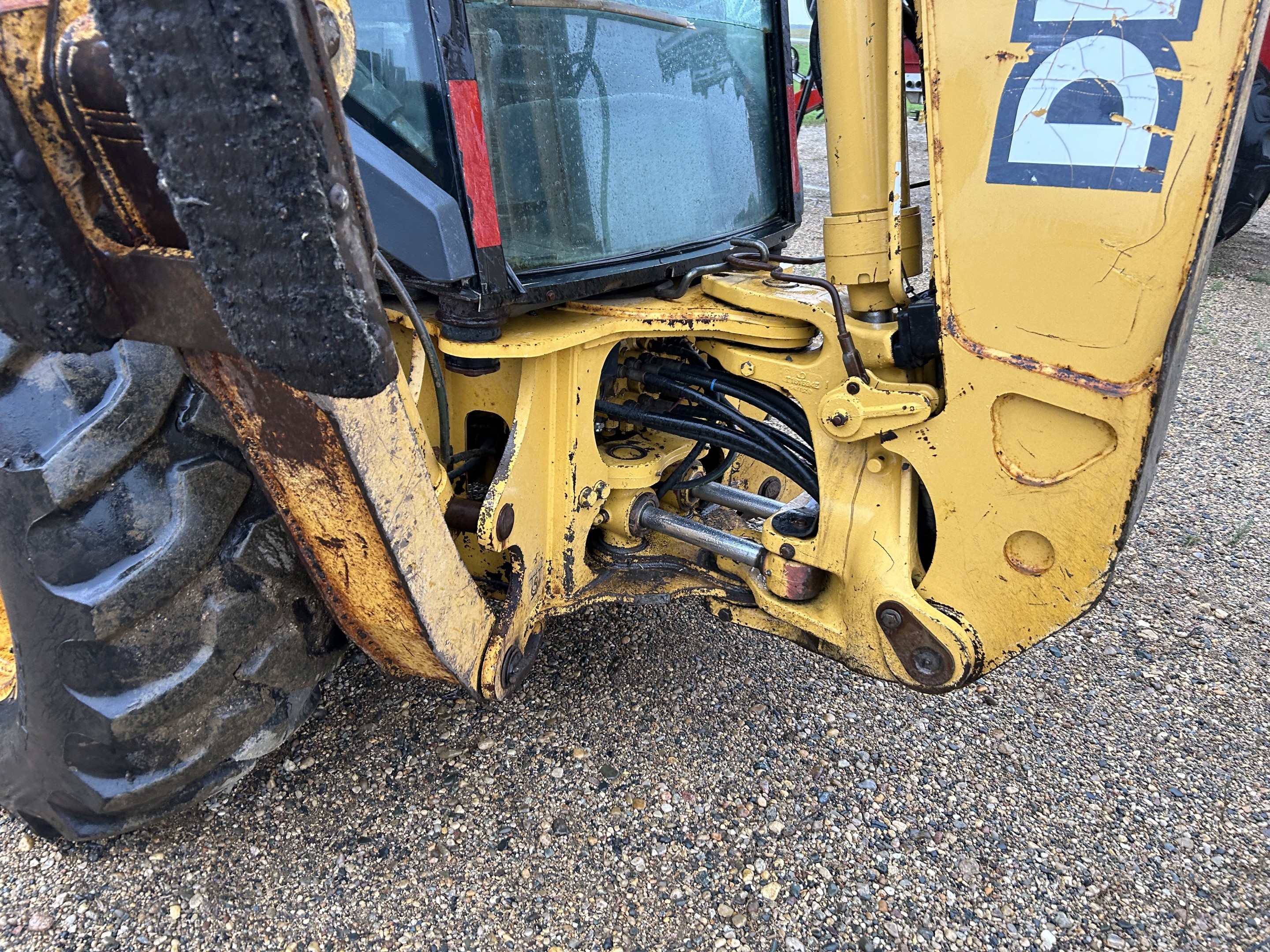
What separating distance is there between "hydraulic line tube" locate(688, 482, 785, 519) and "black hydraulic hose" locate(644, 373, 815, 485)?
26 cm

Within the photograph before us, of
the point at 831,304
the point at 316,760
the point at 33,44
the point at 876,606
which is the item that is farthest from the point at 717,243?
the point at 316,760

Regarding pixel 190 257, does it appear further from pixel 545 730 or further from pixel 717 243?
pixel 545 730

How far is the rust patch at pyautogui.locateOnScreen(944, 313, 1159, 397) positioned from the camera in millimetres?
1229

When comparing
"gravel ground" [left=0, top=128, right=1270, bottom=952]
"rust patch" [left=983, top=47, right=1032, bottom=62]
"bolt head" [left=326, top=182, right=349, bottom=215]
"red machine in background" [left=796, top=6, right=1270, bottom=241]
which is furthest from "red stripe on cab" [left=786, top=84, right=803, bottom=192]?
"red machine in background" [left=796, top=6, right=1270, bottom=241]

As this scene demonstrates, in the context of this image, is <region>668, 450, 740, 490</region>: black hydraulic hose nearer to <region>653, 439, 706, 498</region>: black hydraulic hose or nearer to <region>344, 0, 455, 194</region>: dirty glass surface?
<region>653, 439, 706, 498</region>: black hydraulic hose

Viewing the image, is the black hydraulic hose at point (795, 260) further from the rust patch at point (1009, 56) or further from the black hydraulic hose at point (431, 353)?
the black hydraulic hose at point (431, 353)

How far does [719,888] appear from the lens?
175cm

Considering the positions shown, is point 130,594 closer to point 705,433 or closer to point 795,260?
point 705,433

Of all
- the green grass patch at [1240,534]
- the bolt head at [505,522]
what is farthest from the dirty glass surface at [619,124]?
the green grass patch at [1240,534]

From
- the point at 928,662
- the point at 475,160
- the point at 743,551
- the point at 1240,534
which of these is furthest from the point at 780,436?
the point at 1240,534

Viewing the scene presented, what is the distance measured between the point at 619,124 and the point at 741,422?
2.18 feet

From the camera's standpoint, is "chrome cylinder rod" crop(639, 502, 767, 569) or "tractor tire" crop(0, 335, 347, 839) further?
"chrome cylinder rod" crop(639, 502, 767, 569)

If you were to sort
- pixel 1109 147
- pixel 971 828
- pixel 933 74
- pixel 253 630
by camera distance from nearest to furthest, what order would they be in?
pixel 1109 147 → pixel 933 74 → pixel 253 630 → pixel 971 828

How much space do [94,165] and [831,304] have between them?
118 centimetres
